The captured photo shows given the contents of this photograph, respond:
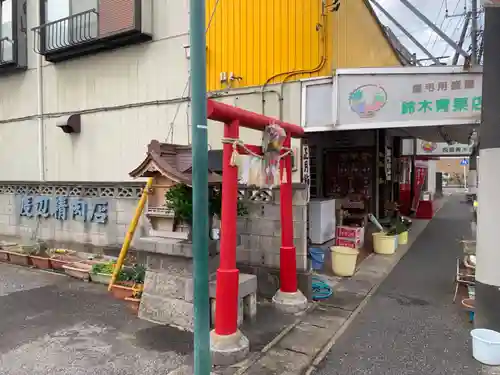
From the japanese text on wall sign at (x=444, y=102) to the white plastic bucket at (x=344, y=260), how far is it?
10.4 ft

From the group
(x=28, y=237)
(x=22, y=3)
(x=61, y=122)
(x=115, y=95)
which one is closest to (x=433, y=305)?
(x=115, y=95)

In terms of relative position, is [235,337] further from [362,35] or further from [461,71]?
[362,35]

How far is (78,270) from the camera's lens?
8789mm

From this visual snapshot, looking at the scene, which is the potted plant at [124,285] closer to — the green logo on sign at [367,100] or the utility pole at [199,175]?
the utility pole at [199,175]

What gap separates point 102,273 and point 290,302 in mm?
4304

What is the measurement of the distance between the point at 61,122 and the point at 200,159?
8.16 m

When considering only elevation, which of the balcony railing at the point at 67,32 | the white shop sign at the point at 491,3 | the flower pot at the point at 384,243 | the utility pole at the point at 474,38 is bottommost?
the flower pot at the point at 384,243

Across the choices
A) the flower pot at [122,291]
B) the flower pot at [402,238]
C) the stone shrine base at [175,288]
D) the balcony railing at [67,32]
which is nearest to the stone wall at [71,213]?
the flower pot at [122,291]

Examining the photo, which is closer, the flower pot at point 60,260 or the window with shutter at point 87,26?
the window with shutter at point 87,26

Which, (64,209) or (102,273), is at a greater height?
(64,209)

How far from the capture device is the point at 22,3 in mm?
11586

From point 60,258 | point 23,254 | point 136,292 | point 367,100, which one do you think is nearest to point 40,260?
point 60,258

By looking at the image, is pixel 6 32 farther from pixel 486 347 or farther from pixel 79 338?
pixel 486 347

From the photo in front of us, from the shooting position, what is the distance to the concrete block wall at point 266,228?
712 centimetres
